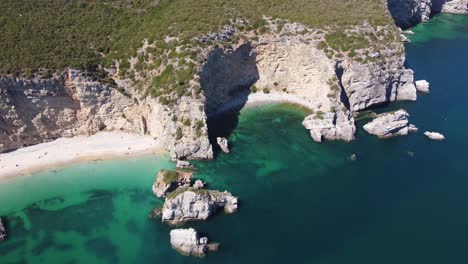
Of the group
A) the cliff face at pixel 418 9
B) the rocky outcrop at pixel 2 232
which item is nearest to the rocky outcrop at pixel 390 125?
the cliff face at pixel 418 9

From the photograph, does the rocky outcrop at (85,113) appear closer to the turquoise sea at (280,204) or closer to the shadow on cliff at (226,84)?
the turquoise sea at (280,204)

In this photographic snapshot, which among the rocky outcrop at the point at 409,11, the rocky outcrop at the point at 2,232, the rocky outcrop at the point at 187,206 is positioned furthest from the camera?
the rocky outcrop at the point at 409,11

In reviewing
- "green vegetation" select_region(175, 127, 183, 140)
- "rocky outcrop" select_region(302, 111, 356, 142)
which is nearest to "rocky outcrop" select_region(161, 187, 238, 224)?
"green vegetation" select_region(175, 127, 183, 140)

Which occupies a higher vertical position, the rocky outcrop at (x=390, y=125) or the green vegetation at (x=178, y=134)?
the green vegetation at (x=178, y=134)

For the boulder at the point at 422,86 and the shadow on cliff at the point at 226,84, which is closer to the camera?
the shadow on cliff at the point at 226,84

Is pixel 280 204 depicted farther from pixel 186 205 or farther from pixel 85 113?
pixel 85 113

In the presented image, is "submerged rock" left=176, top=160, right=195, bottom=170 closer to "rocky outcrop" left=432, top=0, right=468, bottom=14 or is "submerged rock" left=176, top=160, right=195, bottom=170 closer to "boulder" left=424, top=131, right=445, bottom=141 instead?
"boulder" left=424, top=131, right=445, bottom=141
